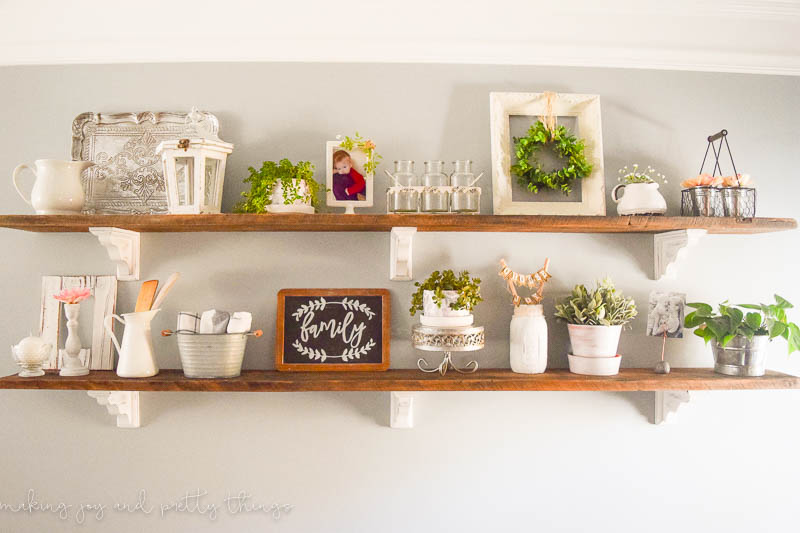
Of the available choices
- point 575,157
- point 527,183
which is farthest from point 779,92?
point 527,183

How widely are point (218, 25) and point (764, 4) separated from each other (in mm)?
1702

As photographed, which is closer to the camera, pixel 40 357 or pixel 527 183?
pixel 40 357

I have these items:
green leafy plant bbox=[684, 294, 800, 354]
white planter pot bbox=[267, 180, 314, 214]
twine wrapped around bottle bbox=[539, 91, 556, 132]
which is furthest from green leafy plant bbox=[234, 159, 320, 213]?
green leafy plant bbox=[684, 294, 800, 354]

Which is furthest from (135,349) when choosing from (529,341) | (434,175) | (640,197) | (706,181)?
(706,181)

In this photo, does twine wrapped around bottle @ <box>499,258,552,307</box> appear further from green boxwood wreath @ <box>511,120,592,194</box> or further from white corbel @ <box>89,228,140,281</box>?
white corbel @ <box>89,228,140,281</box>

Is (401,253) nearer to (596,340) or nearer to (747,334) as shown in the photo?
(596,340)

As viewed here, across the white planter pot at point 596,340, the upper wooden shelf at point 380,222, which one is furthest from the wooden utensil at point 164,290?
the white planter pot at point 596,340

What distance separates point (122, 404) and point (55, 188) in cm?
65

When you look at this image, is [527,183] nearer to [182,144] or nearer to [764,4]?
[764,4]

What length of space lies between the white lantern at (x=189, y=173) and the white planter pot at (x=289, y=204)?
0.18 metres

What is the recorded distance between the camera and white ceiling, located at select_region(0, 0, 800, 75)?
1.57 m

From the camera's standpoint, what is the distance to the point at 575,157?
5.08 ft

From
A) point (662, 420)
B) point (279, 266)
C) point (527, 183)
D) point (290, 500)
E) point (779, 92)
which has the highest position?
point (779, 92)

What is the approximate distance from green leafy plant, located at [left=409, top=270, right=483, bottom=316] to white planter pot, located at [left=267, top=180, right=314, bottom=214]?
0.39 meters
